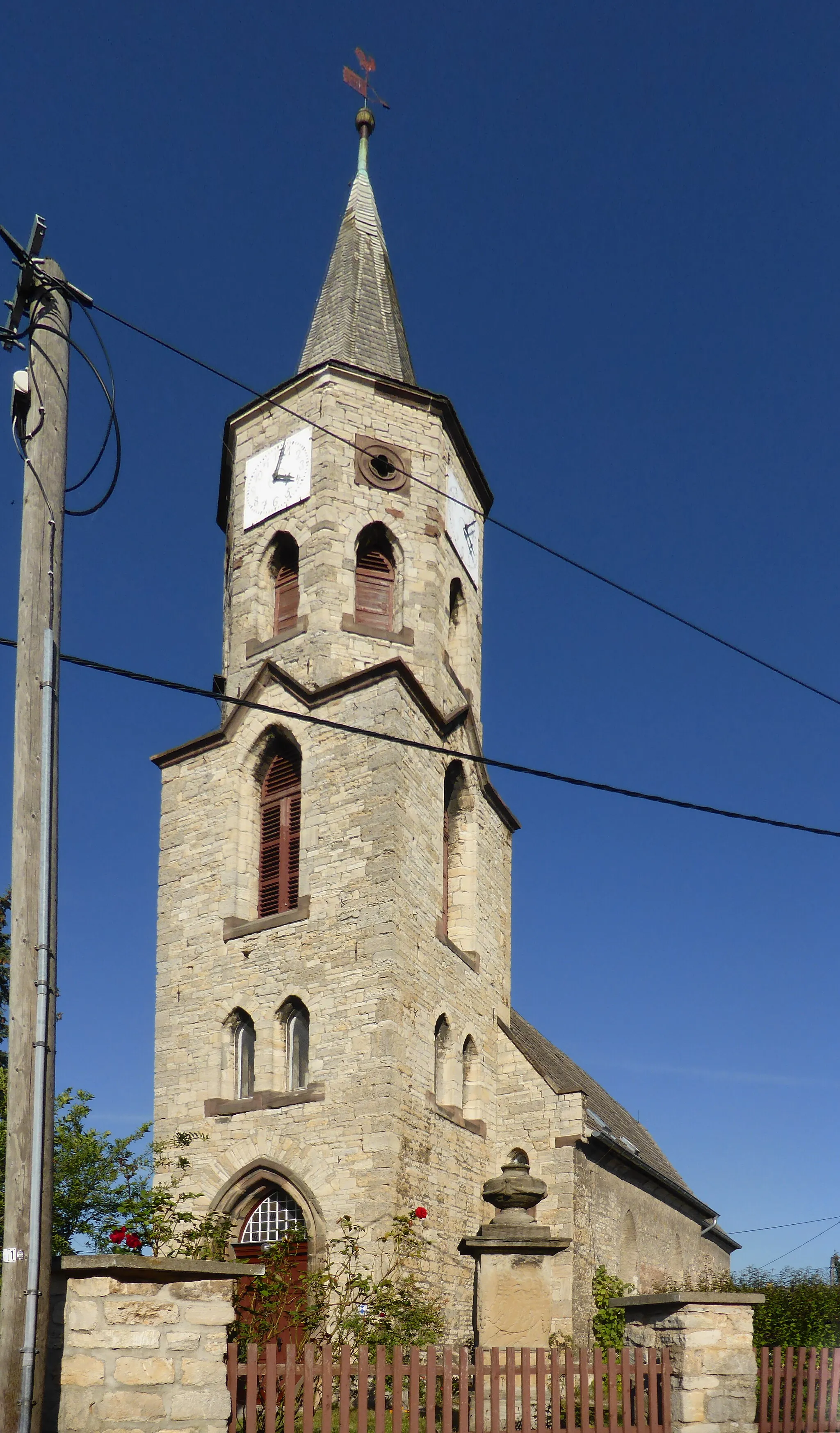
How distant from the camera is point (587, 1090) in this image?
30062mm

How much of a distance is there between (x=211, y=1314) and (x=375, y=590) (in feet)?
45.0

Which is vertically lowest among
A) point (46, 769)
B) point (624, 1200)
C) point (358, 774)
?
point (624, 1200)

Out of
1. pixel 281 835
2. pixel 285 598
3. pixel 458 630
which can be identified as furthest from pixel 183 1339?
pixel 458 630

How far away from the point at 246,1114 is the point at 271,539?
9239 millimetres

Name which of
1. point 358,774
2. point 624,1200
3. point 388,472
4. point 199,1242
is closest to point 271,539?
point 388,472

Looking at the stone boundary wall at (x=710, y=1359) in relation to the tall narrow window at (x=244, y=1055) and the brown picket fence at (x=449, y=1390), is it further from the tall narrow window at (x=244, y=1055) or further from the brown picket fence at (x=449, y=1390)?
the tall narrow window at (x=244, y=1055)

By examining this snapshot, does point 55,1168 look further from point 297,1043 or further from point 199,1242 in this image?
point 297,1043

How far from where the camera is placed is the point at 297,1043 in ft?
59.6

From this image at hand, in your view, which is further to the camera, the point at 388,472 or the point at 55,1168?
the point at 388,472

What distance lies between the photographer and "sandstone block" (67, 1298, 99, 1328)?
336 inches

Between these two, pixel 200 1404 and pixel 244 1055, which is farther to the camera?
pixel 244 1055

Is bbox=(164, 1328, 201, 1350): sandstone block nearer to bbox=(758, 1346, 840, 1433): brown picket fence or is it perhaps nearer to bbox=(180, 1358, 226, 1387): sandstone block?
bbox=(180, 1358, 226, 1387): sandstone block

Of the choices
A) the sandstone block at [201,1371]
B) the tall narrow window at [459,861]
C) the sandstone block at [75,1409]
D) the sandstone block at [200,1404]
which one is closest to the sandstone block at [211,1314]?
the sandstone block at [201,1371]

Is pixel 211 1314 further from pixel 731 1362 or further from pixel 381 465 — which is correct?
pixel 381 465
